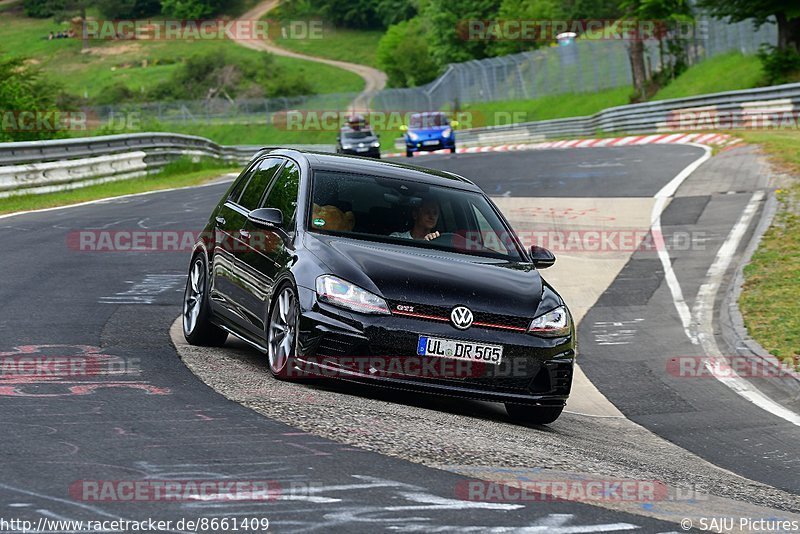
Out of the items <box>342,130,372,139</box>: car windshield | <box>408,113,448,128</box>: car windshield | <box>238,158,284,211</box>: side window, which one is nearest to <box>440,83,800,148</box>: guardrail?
<box>408,113,448,128</box>: car windshield

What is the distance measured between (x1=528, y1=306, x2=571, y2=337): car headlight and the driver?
118 centimetres

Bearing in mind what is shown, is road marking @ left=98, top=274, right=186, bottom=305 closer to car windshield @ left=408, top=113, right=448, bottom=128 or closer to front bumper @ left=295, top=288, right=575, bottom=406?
front bumper @ left=295, top=288, right=575, bottom=406

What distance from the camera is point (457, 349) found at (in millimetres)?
8047

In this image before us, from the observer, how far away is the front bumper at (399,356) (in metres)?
7.96

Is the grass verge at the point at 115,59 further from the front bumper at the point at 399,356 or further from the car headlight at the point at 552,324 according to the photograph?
the front bumper at the point at 399,356

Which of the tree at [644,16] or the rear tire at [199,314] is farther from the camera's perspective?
the tree at [644,16]

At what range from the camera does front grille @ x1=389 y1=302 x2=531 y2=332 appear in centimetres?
804

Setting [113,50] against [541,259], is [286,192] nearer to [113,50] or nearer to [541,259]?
[541,259]

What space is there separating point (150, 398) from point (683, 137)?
3127 centimetres

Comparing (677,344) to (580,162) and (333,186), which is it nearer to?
(333,186)

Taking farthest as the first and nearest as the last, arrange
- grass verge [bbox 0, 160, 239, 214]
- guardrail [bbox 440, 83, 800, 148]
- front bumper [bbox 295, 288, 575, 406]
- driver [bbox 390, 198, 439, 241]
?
1. guardrail [bbox 440, 83, 800, 148]
2. grass verge [bbox 0, 160, 239, 214]
3. driver [bbox 390, 198, 439, 241]
4. front bumper [bbox 295, 288, 575, 406]

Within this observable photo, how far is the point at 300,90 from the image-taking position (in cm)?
12069

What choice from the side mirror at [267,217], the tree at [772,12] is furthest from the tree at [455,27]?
the side mirror at [267,217]

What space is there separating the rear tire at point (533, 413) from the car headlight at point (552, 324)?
19.4 inches
